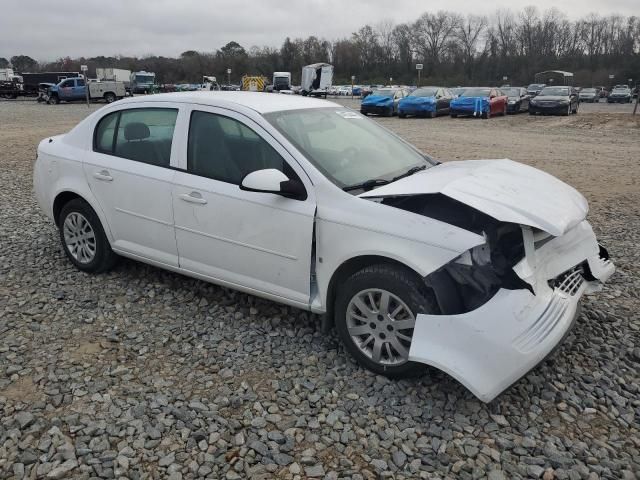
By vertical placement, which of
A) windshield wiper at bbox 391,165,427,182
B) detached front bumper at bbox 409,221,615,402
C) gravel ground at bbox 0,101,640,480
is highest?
windshield wiper at bbox 391,165,427,182

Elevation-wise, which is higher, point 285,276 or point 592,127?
point 285,276

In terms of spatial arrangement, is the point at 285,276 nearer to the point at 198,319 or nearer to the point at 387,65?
the point at 198,319

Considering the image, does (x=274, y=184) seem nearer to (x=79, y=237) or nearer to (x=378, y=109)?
(x=79, y=237)

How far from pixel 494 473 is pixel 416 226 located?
4.30 feet

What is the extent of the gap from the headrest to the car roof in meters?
0.22

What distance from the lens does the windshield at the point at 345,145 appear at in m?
3.65

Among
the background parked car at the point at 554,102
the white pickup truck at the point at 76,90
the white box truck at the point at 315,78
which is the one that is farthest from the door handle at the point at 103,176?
the white box truck at the point at 315,78

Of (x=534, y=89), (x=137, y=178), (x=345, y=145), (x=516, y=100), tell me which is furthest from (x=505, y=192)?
(x=534, y=89)

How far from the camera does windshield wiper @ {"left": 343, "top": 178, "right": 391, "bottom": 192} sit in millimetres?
3472

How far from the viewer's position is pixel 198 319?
4.11m

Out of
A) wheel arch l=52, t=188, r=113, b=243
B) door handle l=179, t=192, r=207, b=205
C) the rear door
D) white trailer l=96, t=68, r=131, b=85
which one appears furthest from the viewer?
white trailer l=96, t=68, r=131, b=85

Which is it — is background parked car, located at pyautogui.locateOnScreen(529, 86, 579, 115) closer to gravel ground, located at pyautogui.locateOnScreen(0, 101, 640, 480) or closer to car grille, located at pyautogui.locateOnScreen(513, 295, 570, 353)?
gravel ground, located at pyautogui.locateOnScreen(0, 101, 640, 480)

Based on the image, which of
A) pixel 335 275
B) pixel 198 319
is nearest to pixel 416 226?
pixel 335 275

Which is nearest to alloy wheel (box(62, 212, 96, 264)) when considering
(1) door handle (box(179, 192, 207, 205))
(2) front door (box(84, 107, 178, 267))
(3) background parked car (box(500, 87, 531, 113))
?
(2) front door (box(84, 107, 178, 267))
